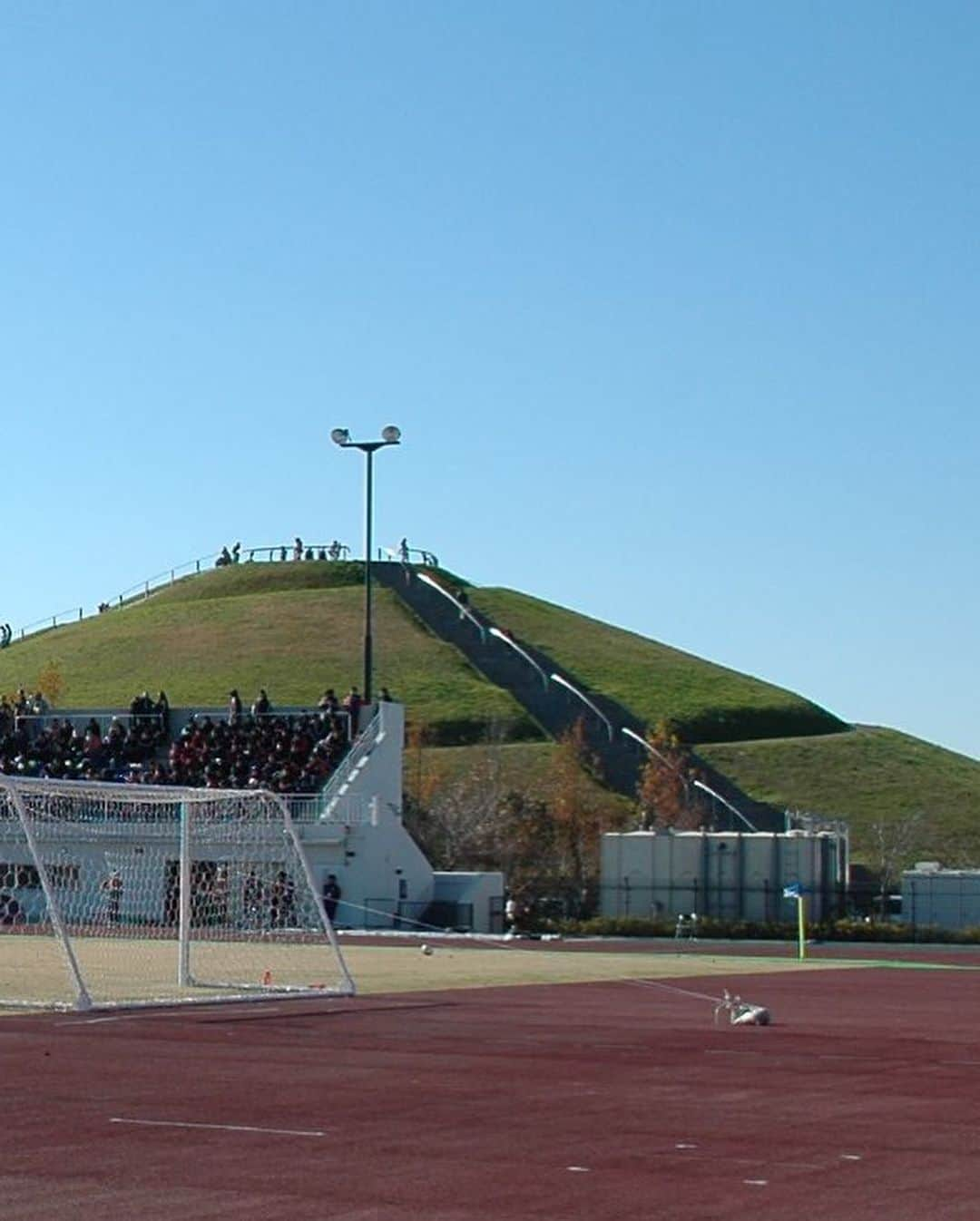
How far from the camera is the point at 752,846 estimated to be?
6256cm

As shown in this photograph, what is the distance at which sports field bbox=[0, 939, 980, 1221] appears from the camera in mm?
11492

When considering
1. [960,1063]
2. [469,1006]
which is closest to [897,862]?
[469,1006]

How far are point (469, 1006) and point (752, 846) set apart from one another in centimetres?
3583

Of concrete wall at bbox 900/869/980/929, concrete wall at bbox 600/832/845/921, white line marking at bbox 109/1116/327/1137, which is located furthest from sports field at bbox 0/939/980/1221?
concrete wall at bbox 900/869/980/929

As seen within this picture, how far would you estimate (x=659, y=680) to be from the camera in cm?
14750

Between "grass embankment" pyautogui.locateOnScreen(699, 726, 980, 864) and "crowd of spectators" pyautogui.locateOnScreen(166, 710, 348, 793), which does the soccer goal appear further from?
"grass embankment" pyautogui.locateOnScreen(699, 726, 980, 864)

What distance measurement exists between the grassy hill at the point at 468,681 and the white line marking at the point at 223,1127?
83806 millimetres

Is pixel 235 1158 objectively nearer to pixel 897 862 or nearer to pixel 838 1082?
pixel 838 1082

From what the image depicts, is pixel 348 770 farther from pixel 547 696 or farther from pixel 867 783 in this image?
pixel 547 696

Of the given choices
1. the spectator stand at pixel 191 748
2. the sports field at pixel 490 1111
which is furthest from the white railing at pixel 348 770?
the sports field at pixel 490 1111

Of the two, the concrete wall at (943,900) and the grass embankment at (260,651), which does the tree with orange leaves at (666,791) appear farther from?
the concrete wall at (943,900)

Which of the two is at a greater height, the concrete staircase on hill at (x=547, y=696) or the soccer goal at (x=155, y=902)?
the concrete staircase on hill at (x=547, y=696)

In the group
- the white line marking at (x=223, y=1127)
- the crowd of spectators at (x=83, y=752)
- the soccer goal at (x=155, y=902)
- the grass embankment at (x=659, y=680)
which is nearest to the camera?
the white line marking at (x=223, y=1127)

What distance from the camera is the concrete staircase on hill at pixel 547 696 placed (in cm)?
11156
